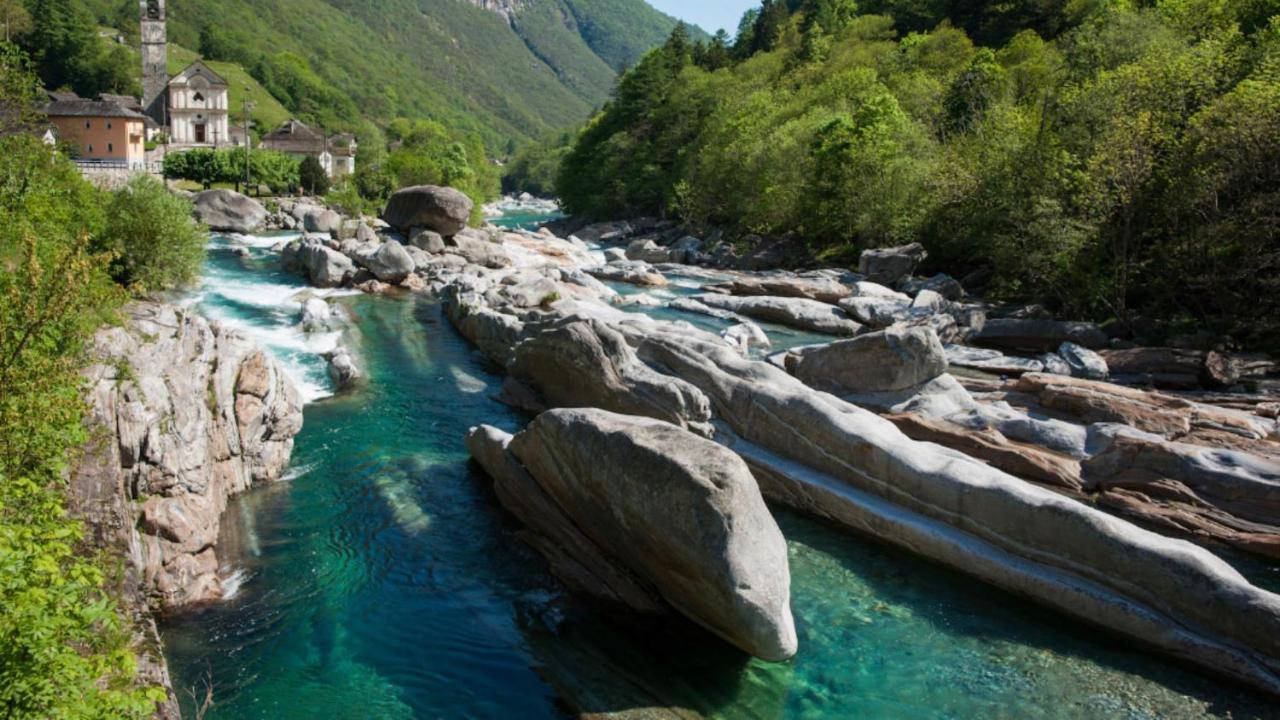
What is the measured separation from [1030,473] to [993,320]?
18051 millimetres

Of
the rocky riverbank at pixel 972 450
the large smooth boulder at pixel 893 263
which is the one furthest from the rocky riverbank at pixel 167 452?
the large smooth boulder at pixel 893 263

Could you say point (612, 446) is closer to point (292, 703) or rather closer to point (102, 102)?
point (292, 703)

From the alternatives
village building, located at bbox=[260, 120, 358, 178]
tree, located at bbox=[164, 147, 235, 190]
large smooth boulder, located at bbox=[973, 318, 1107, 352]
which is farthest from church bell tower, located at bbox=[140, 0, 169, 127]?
large smooth boulder, located at bbox=[973, 318, 1107, 352]

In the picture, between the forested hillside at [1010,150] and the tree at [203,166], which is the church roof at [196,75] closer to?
the tree at [203,166]

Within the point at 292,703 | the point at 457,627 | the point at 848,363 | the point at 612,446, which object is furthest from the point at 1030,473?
the point at 292,703

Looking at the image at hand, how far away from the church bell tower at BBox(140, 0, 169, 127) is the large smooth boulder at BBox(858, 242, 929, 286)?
109m

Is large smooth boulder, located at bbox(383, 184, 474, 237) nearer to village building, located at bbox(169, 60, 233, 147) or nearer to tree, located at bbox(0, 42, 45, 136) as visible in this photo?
tree, located at bbox(0, 42, 45, 136)

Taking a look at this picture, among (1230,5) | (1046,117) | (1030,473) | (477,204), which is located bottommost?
(1030,473)

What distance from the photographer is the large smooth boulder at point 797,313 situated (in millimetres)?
37031

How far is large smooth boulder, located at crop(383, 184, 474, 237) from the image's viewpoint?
51375mm

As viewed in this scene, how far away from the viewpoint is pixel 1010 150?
39.9m

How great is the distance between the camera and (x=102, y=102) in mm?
81562

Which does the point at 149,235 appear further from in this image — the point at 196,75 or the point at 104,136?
the point at 196,75

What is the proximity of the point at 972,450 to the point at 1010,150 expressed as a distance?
27.3 m
